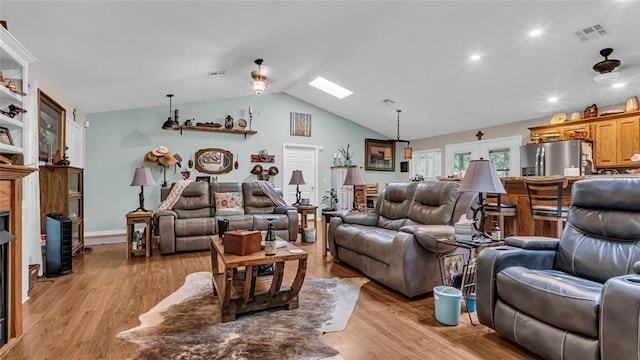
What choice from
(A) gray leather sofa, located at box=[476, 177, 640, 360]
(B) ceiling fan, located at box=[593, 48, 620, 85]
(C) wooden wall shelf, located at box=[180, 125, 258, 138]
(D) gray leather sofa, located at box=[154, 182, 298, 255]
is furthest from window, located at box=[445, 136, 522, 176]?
(C) wooden wall shelf, located at box=[180, 125, 258, 138]

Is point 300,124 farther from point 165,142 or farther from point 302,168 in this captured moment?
point 165,142

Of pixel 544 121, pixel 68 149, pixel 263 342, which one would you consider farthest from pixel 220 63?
pixel 544 121

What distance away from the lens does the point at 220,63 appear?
15.7 feet

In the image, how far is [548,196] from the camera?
143 inches

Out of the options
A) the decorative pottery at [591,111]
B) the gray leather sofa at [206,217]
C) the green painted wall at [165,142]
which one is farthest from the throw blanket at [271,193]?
the decorative pottery at [591,111]

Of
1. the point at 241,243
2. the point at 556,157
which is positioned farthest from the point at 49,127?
the point at 556,157

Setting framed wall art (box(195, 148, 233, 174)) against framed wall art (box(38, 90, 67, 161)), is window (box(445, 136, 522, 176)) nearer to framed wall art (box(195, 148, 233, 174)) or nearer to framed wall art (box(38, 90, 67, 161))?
framed wall art (box(195, 148, 233, 174))

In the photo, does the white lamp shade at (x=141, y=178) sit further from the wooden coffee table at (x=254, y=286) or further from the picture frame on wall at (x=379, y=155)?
the picture frame on wall at (x=379, y=155)

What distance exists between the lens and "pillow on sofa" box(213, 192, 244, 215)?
5.13m

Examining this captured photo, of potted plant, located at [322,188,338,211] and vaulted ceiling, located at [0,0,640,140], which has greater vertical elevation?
vaulted ceiling, located at [0,0,640,140]

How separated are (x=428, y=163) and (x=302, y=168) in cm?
346

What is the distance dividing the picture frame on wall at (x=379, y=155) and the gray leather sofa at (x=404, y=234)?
4485 mm

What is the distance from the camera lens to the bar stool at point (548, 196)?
11.1 feet

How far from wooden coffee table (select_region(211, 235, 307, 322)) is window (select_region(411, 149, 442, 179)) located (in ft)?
21.7
